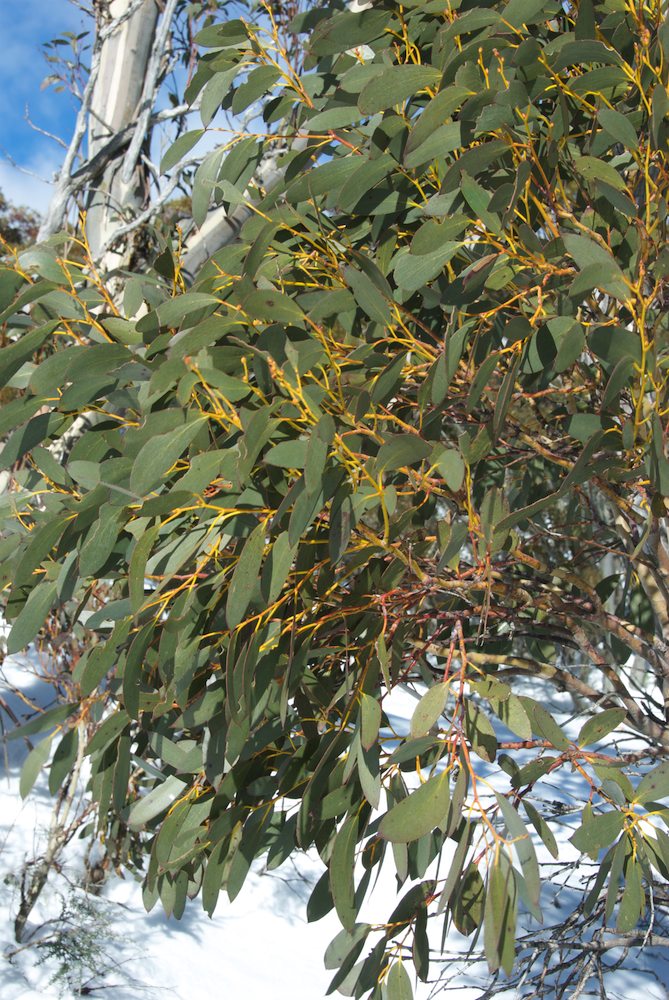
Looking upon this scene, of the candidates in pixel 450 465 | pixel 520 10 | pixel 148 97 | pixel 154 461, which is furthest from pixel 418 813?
pixel 148 97

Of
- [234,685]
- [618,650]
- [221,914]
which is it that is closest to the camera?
[234,685]

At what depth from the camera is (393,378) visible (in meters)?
1.12

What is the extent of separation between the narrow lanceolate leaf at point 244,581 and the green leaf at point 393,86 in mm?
566

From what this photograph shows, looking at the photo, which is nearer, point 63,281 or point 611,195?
point 611,195

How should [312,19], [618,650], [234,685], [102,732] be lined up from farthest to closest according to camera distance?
[618,650]
[312,19]
[102,732]
[234,685]

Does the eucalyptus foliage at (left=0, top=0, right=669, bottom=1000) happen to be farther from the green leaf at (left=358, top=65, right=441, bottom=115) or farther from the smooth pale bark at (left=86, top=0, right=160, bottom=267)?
the smooth pale bark at (left=86, top=0, right=160, bottom=267)

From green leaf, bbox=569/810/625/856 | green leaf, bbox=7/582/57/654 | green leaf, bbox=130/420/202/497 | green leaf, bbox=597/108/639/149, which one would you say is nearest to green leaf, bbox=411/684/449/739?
green leaf, bbox=569/810/625/856

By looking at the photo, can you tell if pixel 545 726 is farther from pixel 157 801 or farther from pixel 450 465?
pixel 157 801

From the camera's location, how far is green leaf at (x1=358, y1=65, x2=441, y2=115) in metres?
1.14

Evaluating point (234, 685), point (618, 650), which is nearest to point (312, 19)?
point (234, 685)

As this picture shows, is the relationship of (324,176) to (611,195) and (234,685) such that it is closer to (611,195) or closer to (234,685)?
(611,195)

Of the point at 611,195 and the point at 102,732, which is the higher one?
the point at 611,195

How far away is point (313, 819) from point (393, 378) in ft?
1.94

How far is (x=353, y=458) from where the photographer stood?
1.09 meters
